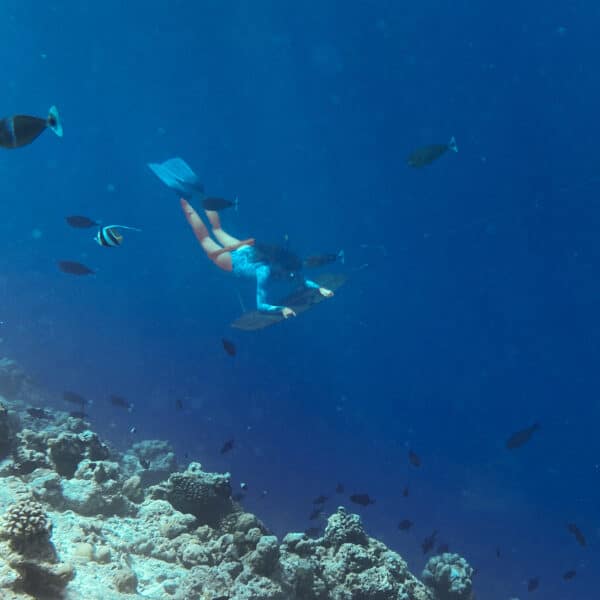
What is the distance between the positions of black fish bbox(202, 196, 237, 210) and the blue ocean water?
1518cm

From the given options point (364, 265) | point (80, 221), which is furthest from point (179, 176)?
point (364, 265)

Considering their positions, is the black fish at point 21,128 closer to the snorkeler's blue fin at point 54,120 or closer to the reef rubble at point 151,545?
the snorkeler's blue fin at point 54,120

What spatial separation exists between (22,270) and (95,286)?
28.1 feet

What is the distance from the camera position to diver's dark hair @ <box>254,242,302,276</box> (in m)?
10.6

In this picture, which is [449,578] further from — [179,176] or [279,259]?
[179,176]

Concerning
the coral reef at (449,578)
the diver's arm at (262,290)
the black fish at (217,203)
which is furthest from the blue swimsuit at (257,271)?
the coral reef at (449,578)

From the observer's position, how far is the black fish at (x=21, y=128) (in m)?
3.90

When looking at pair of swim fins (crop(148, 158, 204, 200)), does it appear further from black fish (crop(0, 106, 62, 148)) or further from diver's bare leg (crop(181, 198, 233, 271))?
black fish (crop(0, 106, 62, 148))

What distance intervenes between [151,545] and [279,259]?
6567mm

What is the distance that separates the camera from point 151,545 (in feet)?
18.4

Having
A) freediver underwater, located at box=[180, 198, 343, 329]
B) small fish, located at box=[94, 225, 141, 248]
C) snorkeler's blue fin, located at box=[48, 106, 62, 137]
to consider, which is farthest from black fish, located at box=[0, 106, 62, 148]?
freediver underwater, located at box=[180, 198, 343, 329]

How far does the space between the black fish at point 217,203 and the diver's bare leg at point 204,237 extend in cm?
187

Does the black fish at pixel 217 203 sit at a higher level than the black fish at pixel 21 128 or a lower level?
lower

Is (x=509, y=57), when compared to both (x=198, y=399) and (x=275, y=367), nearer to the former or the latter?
(x=275, y=367)
